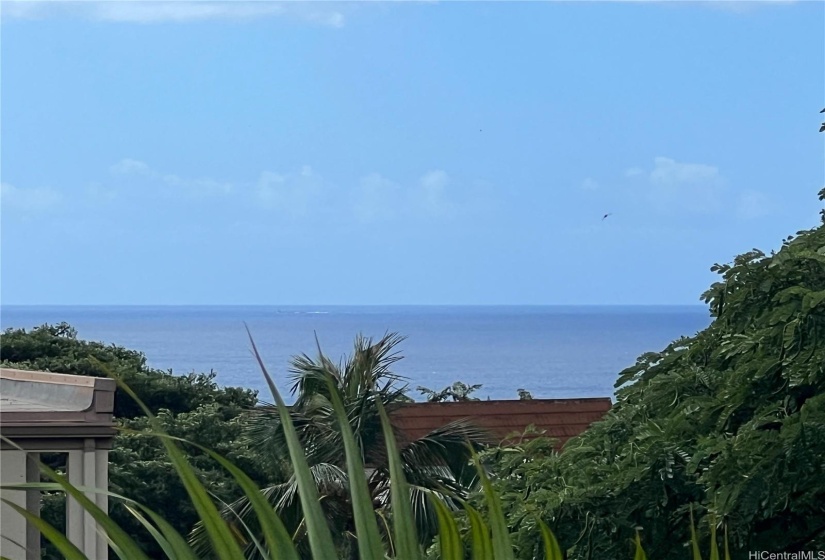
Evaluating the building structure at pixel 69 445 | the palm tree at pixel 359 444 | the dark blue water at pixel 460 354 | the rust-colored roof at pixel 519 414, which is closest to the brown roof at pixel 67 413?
the building structure at pixel 69 445

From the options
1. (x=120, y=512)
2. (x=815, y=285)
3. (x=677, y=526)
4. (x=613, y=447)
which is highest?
(x=815, y=285)

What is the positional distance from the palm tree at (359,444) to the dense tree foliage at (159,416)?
60.0 inches

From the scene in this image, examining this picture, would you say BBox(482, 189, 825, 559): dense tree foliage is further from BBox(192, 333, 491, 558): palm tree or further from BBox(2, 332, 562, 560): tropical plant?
BBox(192, 333, 491, 558): palm tree

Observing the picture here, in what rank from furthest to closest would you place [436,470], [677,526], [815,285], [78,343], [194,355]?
[194,355] → [78,343] → [436,470] → [677,526] → [815,285]

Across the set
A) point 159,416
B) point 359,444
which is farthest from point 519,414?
point 359,444

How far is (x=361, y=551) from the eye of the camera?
190cm

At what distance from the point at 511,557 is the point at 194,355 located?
4987 inches

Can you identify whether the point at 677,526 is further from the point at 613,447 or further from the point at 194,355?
the point at 194,355

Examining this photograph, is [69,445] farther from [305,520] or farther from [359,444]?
[305,520]

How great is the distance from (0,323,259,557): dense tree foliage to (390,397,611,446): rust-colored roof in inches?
130

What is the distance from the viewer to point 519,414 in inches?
694

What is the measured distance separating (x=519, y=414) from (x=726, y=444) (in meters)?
11.9

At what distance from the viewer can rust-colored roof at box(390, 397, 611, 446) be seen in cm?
1695

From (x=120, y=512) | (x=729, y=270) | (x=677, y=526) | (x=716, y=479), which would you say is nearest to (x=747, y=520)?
(x=716, y=479)
